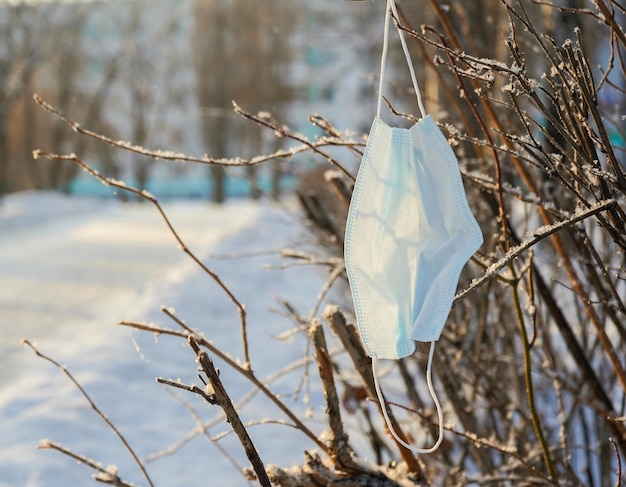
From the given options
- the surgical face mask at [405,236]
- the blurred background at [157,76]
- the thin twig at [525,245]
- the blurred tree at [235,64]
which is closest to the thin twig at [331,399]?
the surgical face mask at [405,236]

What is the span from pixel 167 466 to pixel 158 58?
36143 millimetres

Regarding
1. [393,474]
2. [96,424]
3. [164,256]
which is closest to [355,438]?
[96,424]

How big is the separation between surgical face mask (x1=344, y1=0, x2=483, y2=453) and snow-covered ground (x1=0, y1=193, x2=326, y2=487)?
1.77ft

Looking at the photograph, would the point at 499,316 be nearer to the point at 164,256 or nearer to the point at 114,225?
the point at 164,256

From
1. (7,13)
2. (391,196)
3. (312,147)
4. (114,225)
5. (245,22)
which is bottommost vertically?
(391,196)

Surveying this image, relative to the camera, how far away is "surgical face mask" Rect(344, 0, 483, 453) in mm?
1454

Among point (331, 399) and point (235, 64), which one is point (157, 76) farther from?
point (331, 399)

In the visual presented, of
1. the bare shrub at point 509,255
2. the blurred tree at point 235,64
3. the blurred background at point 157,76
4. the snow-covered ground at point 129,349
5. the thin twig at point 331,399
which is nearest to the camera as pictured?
the bare shrub at point 509,255

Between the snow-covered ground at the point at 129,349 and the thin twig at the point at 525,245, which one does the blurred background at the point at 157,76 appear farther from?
the thin twig at the point at 525,245

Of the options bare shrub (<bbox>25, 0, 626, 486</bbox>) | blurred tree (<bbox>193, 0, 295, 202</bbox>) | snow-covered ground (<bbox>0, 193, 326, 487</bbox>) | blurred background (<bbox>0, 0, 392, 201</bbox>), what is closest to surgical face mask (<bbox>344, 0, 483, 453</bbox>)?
bare shrub (<bbox>25, 0, 626, 486</bbox>)

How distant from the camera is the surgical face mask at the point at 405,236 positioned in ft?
4.77

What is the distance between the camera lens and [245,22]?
32312 mm

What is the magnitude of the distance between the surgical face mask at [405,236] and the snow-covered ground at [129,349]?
54cm

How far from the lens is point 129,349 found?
5.92 m
